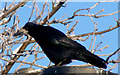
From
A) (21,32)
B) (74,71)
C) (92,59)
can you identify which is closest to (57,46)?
(21,32)

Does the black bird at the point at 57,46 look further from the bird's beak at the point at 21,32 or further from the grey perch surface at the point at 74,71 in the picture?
the grey perch surface at the point at 74,71

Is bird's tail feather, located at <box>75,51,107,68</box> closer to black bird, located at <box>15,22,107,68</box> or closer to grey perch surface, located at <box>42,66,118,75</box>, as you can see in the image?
black bird, located at <box>15,22,107,68</box>

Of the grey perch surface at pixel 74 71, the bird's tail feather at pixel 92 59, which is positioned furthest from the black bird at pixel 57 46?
the grey perch surface at pixel 74 71

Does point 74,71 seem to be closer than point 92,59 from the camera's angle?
Yes

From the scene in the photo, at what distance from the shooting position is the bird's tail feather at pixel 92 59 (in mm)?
4824

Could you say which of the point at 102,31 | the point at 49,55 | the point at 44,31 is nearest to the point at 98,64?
the point at 49,55

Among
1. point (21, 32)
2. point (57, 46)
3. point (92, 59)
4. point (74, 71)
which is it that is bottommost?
point (92, 59)

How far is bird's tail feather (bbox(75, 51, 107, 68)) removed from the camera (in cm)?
482

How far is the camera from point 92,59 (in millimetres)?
5254

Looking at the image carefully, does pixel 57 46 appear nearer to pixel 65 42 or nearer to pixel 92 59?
pixel 65 42

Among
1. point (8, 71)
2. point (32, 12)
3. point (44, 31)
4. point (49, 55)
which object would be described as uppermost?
point (32, 12)

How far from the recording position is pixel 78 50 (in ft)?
19.3

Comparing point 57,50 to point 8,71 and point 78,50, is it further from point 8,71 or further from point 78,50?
point 8,71

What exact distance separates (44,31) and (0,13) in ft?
4.03
